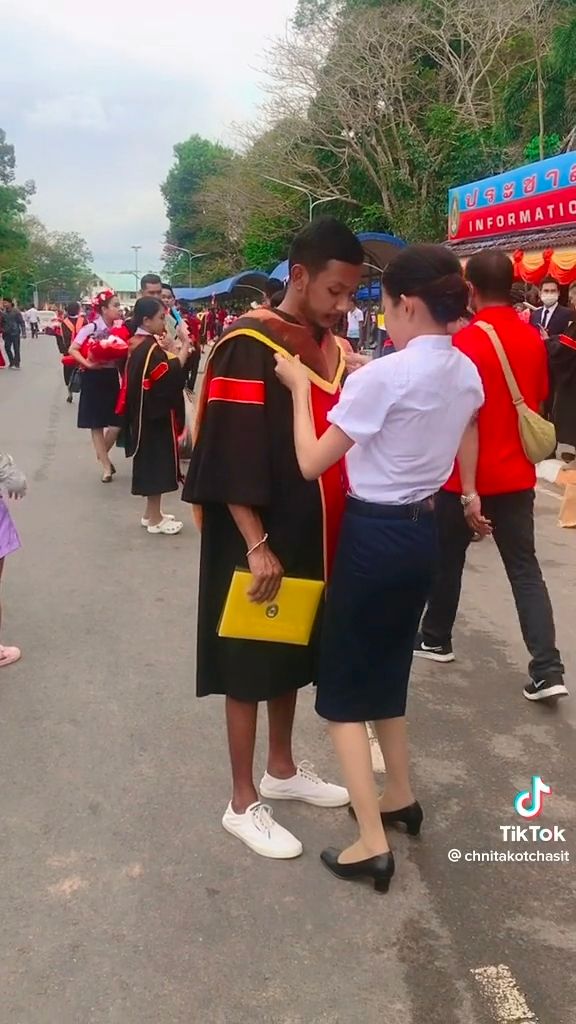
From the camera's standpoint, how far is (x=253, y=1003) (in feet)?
6.89

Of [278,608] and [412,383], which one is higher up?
[412,383]

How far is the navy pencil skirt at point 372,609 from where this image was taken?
2.36 m

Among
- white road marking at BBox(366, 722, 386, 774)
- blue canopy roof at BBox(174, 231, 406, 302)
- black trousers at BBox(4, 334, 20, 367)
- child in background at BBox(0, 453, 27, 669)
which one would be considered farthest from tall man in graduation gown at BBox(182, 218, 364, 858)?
black trousers at BBox(4, 334, 20, 367)

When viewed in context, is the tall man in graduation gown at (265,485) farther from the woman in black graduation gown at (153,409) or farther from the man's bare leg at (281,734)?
the woman in black graduation gown at (153,409)

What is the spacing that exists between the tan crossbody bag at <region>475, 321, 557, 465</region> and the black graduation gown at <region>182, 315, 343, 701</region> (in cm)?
140

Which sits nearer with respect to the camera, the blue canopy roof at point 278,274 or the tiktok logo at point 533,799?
the tiktok logo at point 533,799

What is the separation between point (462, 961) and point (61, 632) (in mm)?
2730

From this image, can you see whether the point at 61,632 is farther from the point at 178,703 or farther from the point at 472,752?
the point at 472,752

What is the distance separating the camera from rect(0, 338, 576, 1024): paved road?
2137 millimetres

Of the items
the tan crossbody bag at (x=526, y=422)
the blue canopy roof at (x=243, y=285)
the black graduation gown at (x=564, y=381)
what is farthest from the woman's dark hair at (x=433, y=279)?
the blue canopy roof at (x=243, y=285)

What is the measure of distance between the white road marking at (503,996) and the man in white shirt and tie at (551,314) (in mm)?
7560

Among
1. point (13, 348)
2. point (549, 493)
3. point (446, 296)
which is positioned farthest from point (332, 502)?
point (13, 348)

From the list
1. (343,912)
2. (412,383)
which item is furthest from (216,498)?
(343,912)

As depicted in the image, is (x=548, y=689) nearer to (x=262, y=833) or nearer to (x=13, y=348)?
(x=262, y=833)
